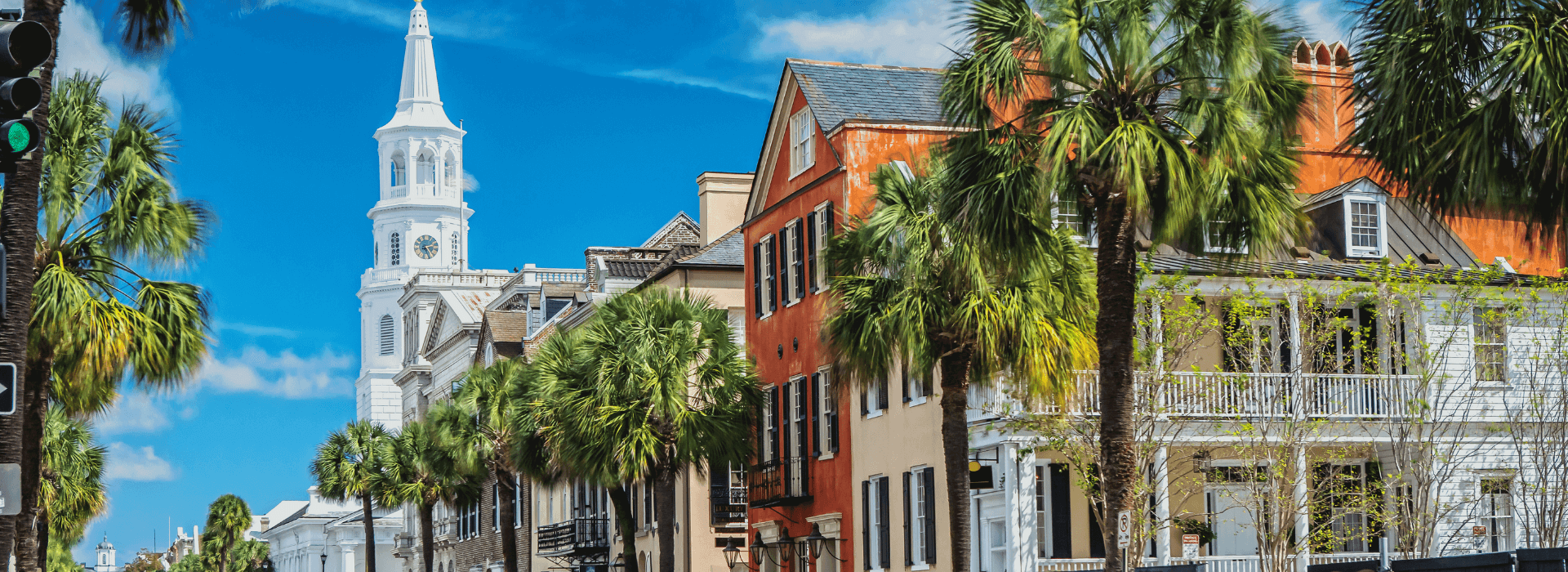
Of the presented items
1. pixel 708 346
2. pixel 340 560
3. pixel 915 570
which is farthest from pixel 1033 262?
pixel 340 560

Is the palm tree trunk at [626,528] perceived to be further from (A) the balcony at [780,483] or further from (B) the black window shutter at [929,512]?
(B) the black window shutter at [929,512]

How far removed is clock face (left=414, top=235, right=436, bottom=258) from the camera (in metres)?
133

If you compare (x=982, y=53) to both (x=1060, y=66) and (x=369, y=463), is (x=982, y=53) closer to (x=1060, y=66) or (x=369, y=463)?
(x=1060, y=66)

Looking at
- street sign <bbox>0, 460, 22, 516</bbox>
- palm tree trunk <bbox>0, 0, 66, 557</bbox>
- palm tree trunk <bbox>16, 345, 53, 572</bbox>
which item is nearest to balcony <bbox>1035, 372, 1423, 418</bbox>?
palm tree trunk <bbox>16, 345, 53, 572</bbox>

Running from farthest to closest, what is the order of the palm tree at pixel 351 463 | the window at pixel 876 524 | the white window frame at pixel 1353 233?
1. the palm tree at pixel 351 463
2. the window at pixel 876 524
3. the white window frame at pixel 1353 233

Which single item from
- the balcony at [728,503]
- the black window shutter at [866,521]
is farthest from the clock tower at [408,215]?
the black window shutter at [866,521]

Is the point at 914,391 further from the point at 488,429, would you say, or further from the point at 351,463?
the point at 351,463

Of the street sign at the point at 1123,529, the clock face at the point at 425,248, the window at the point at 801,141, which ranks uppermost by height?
the clock face at the point at 425,248

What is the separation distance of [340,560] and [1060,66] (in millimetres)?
100212

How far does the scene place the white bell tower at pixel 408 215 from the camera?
131750 mm

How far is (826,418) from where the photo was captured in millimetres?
37938

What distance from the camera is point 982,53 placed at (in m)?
19.6

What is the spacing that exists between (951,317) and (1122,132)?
7227 millimetres

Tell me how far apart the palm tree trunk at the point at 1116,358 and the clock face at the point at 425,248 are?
117 m
